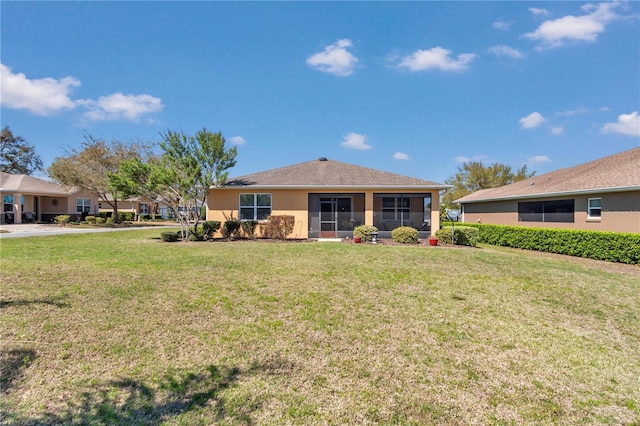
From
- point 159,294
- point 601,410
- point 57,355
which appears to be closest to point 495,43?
point 601,410

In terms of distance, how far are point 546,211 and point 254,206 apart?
50.7ft

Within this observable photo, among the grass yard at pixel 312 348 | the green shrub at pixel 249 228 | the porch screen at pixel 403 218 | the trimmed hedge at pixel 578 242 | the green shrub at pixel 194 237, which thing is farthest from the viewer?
the porch screen at pixel 403 218

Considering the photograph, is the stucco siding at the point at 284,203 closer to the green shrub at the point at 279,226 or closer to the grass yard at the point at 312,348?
the green shrub at the point at 279,226

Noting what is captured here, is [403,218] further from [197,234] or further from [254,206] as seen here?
[197,234]

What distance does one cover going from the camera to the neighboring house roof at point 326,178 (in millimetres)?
14953

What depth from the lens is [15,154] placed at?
38719mm

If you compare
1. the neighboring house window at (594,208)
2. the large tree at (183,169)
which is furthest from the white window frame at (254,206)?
the neighboring house window at (594,208)

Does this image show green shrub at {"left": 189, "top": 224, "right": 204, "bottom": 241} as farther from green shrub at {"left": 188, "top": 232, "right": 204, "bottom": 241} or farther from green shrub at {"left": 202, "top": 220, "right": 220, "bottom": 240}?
green shrub at {"left": 202, "top": 220, "right": 220, "bottom": 240}

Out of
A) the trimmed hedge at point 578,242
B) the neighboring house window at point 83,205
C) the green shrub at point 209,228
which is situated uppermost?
the neighboring house window at point 83,205

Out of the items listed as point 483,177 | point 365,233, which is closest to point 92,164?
point 365,233

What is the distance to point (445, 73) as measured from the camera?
14.7 m

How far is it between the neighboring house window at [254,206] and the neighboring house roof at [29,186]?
21.5m

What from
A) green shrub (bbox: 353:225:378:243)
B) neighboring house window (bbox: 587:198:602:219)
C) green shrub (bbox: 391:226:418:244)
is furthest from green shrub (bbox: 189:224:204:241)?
neighboring house window (bbox: 587:198:602:219)

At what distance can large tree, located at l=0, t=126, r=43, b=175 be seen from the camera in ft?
123
